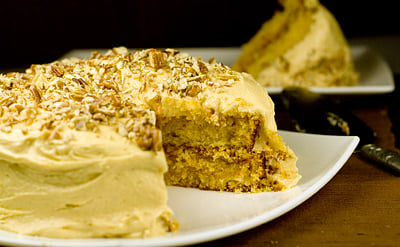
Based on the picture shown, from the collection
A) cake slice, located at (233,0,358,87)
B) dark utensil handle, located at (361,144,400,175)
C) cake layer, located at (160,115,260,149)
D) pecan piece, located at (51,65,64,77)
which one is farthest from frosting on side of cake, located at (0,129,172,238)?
A: cake slice, located at (233,0,358,87)

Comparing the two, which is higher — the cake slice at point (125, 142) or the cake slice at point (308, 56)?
the cake slice at point (125, 142)

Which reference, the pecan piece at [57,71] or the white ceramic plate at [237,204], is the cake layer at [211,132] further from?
the pecan piece at [57,71]

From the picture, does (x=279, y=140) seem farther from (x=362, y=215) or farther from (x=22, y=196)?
(x=22, y=196)

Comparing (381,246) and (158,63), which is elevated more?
→ (158,63)

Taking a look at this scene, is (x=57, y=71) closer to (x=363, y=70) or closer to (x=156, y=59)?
(x=156, y=59)

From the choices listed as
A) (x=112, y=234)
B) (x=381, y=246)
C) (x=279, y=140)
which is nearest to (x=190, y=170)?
(x=279, y=140)


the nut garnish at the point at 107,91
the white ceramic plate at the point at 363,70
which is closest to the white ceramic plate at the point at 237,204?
the nut garnish at the point at 107,91

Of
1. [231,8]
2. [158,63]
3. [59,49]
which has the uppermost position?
[158,63]

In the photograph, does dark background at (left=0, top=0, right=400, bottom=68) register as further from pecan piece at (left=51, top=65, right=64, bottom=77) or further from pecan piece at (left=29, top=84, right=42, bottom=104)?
pecan piece at (left=29, top=84, right=42, bottom=104)
